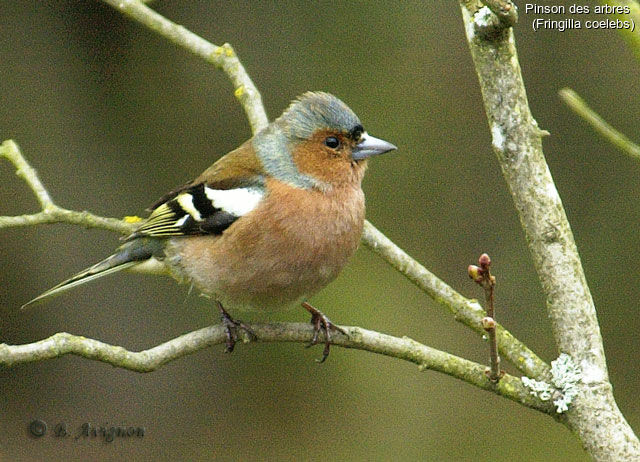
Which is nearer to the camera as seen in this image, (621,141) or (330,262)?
(621,141)

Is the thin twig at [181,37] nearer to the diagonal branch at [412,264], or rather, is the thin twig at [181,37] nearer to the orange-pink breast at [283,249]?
the diagonal branch at [412,264]

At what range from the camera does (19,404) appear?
6.56 meters

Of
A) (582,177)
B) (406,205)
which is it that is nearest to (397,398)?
(406,205)

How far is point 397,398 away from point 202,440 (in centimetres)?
165

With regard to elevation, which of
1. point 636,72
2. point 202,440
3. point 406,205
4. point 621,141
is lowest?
point 202,440

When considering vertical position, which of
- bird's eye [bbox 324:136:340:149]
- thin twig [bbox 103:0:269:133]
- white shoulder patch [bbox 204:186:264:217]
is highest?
thin twig [bbox 103:0:269:133]

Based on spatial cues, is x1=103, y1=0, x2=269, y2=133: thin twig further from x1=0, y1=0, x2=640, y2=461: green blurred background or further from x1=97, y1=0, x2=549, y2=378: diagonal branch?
x1=0, y1=0, x2=640, y2=461: green blurred background

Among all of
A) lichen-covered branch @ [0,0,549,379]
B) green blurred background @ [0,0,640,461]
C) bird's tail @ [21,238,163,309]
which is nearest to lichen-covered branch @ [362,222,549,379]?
lichen-covered branch @ [0,0,549,379]

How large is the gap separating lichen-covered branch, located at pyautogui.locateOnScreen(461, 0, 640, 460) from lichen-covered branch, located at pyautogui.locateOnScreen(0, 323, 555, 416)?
0.23 meters

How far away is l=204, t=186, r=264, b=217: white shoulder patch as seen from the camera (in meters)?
3.90

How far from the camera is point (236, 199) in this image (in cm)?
398

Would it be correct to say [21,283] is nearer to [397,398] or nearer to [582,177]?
[397,398]

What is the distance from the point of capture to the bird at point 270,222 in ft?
12.2

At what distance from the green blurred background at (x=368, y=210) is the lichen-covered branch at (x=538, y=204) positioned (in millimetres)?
3729
